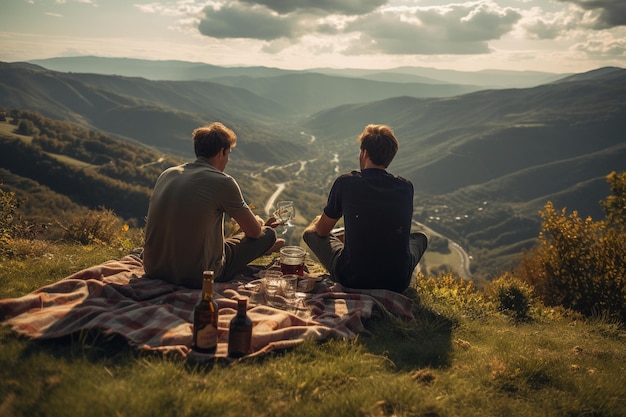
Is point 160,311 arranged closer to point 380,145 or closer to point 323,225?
point 323,225

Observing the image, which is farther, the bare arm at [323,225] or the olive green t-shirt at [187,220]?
the bare arm at [323,225]

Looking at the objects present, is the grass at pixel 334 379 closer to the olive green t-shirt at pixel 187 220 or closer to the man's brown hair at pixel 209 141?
the olive green t-shirt at pixel 187 220

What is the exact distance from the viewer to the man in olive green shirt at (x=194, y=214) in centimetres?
579

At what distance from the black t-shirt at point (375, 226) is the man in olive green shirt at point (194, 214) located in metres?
1.56

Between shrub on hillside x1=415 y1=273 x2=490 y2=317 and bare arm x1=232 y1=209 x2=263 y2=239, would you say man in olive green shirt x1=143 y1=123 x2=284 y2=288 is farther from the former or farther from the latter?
shrub on hillside x1=415 y1=273 x2=490 y2=317

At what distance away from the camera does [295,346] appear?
15.3 ft

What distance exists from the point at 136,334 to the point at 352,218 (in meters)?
3.23

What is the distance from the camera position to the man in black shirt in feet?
20.5

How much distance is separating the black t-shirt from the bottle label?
8.85 ft

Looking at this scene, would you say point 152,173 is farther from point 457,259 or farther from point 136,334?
point 136,334

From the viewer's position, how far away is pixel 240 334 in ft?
14.1

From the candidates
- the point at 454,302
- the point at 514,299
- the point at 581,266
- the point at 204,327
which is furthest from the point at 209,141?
the point at 581,266

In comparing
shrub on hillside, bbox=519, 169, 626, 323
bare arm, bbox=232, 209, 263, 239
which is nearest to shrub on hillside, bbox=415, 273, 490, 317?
bare arm, bbox=232, 209, 263, 239

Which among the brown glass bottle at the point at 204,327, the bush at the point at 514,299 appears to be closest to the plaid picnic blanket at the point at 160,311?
the brown glass bottle at the point at 204,327
